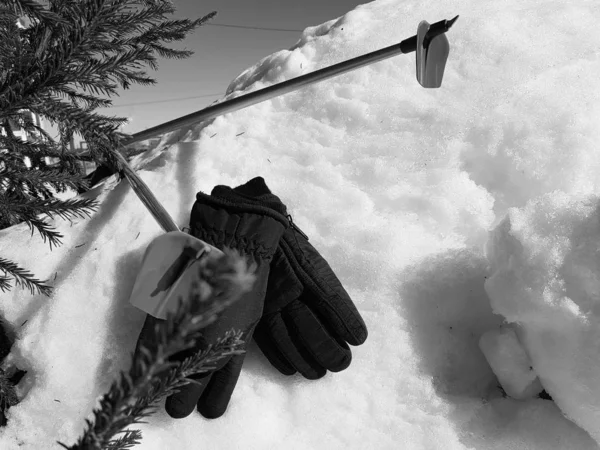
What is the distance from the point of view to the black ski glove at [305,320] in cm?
116

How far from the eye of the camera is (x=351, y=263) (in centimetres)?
137

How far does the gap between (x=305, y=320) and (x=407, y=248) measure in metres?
0.45

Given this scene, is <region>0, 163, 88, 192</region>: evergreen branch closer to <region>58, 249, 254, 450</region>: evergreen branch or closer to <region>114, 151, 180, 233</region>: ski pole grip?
<region>114, 151, 180, 233</region>: ski pole grip

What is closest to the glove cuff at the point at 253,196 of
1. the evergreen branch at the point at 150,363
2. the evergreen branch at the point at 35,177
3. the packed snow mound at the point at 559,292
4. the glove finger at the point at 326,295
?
the glove finger at the point at 326,295

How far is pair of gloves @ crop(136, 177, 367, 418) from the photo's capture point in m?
1.10

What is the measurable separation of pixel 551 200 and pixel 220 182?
3.83 ft

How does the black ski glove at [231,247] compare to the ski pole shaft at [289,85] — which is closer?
the black ski glove at [231,247]

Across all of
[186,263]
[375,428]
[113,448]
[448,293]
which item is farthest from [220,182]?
[113,448]

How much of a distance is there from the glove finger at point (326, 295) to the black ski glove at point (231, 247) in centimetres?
8

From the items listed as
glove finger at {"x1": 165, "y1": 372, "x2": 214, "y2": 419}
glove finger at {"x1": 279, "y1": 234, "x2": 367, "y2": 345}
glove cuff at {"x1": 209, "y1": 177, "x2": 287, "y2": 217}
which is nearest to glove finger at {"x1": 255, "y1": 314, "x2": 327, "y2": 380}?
glove finger at {"x1": 279, "y1": 234, "x2": 367, "y2": 345}

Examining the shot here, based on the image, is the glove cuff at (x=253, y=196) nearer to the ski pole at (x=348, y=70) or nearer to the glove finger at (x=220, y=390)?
the ski pole at (x=348, y=70)

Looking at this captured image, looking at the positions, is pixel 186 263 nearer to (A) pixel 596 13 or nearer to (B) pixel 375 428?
(B) pixel 375 428

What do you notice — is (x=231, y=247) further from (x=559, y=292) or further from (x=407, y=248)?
(x=559, y=292)

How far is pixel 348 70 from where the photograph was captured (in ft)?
4.95
